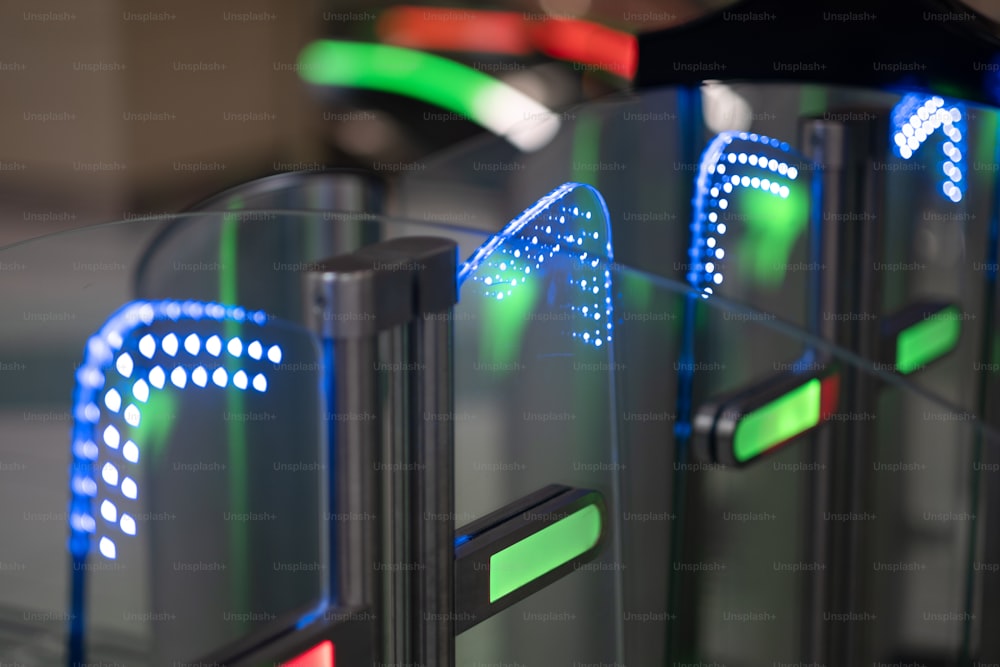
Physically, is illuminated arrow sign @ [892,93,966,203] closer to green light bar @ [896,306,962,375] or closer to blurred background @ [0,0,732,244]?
green light bar @ [896,306,962,375]

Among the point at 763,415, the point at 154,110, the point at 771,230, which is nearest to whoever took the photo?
the point at 763,415

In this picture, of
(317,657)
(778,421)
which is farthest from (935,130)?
(317,657)

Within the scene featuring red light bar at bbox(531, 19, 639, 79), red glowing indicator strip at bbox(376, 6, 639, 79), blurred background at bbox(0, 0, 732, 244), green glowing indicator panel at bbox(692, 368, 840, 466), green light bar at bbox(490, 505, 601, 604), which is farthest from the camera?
blurred background at bbox(0, 0, 732, 244)

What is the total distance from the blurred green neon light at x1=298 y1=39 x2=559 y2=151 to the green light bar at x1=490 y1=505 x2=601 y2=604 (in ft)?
5.02

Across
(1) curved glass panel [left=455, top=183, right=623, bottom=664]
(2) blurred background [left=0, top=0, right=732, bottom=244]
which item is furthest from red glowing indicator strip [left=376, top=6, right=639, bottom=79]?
(1) curved glass panel [left=455, top=183, right=623, bottom=664]

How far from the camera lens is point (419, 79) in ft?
9.06

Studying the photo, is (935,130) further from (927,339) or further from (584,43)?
(584,43)

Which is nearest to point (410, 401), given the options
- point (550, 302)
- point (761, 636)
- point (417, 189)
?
point (550, 302)

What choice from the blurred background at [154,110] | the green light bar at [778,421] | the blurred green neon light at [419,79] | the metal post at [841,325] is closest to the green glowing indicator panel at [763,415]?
the green light bar at [778,421]

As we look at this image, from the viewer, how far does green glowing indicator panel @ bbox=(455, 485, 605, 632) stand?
0.70m

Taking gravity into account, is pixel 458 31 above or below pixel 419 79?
above

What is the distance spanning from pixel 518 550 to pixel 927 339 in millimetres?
680

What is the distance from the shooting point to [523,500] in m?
0.75

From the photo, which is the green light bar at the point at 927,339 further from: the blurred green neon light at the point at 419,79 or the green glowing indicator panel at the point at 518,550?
the blurred green neon light at the point at 419,79
